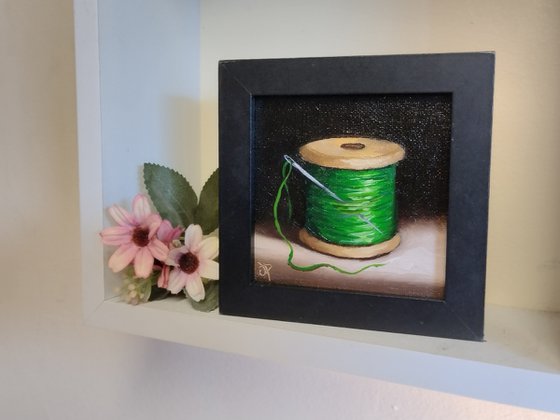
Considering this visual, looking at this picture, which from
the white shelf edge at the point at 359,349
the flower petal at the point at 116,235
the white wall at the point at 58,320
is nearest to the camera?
the white shelf edge at the point at 359,349

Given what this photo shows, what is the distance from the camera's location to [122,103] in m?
0.57

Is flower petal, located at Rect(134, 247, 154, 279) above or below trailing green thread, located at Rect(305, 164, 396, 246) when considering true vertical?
below

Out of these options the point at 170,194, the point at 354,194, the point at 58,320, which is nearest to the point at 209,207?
the point at 170,194

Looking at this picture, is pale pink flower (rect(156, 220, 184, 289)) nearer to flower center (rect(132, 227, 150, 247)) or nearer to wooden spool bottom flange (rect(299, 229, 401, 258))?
flower center (rect(132, 227, 150, 247))

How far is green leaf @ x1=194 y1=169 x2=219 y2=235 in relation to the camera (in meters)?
0.60

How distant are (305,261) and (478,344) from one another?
0.61 ft

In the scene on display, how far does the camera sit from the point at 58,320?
843 millimetres

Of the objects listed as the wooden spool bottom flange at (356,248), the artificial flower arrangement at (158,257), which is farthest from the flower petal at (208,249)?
the wooden spool bottom flange at (356,248)

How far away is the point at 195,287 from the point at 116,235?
0.10 meters

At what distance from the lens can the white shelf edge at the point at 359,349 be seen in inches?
16.4

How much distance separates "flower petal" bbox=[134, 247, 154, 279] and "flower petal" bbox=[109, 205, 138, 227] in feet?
0.11

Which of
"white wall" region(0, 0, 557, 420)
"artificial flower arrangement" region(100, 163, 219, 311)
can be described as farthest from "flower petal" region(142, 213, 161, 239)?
"white wall" region(0, 0, 557, 420)

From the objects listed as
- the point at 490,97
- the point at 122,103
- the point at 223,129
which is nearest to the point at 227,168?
the point at 223,129

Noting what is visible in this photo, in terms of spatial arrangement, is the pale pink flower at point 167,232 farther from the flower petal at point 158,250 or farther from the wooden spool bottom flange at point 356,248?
the wooden spool bottom flange at point 356,248
